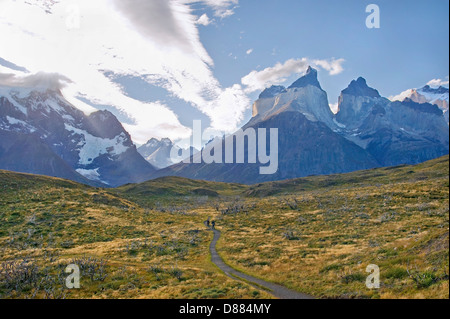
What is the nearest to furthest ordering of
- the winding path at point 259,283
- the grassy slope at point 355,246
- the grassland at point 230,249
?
the grassy slope at point 355,246 < the winding path at point 259,283 < the grassland at point 230,249

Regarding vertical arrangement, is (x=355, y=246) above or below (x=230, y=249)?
above

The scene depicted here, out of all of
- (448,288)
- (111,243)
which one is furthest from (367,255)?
(111,243)

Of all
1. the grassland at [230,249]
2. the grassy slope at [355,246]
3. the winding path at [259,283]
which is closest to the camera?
the grassy slope at [355,246]

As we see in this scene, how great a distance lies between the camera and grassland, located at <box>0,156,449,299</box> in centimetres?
2109

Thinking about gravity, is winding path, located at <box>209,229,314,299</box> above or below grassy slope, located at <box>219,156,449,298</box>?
below

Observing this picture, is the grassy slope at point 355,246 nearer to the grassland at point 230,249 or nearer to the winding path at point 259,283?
the grassland at point 230,249

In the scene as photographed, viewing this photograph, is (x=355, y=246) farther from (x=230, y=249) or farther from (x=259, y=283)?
(x=230, y=249)

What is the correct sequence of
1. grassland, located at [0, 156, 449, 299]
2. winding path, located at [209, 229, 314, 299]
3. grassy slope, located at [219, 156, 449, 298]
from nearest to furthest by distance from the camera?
grassy slope, located at [219, 156, 449, 298], winding path, located at [209, 229, 314, 299], grassland, located at [0, 156, 449, 299]

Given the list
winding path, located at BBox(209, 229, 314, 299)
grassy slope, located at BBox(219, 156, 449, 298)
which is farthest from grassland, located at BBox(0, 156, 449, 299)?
winding path, located at BBox(209, 229, 314, 299)

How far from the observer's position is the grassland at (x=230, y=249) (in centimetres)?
2109

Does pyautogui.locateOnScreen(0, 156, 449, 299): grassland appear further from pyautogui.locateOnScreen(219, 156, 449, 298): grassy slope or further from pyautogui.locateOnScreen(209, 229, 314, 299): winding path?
pyautogui.locateOnScreen(209, 229, 314, 299): winding path

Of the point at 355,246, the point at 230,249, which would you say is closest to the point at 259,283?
the point at 230,249

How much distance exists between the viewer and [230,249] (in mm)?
38406

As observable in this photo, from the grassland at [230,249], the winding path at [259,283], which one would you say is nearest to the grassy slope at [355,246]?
the grassland at [230,249]
